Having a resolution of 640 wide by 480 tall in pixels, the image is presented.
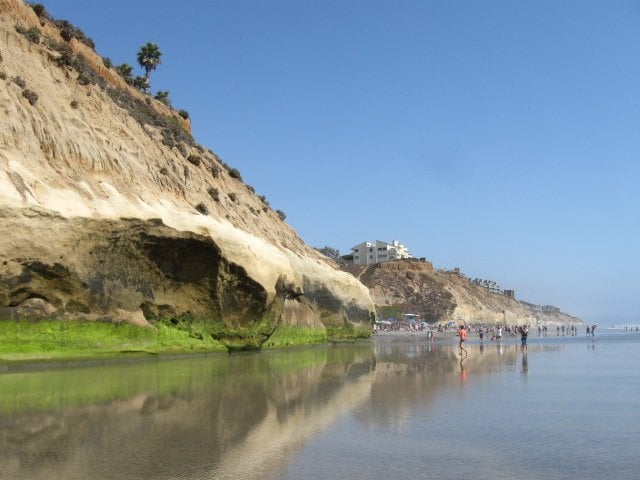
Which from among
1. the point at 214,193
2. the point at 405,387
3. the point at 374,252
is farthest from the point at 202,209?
the point at 374,252

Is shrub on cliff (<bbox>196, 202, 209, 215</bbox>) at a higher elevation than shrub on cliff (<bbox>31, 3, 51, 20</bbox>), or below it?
below

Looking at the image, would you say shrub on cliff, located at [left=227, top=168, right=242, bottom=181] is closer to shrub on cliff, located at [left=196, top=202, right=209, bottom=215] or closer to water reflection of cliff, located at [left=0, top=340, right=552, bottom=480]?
shrub on cliff, located at [left=196, top=202, right=209, bottom=215]

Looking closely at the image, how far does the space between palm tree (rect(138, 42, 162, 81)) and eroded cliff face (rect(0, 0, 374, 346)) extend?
82.4ft

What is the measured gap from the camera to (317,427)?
9.36m

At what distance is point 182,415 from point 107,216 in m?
14.2

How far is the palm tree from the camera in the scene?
63.1 m

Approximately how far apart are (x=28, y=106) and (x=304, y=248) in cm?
2483

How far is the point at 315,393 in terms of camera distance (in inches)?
534

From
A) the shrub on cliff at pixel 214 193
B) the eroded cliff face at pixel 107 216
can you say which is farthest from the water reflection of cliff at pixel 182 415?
the shrub on cliff at pixel 214 193

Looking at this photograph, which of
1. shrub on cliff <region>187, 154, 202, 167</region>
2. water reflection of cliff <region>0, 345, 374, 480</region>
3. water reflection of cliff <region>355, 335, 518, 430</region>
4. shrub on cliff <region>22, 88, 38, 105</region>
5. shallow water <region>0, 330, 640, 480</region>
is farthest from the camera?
shrub on cliff <region>187, 154, 202, 167</region>

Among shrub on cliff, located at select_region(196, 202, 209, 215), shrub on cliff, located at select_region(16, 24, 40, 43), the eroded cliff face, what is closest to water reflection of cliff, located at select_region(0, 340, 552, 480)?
the eroded cliff face

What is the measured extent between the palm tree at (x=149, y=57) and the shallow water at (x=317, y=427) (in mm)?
52861

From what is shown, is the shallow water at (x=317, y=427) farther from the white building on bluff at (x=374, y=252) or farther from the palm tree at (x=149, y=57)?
the white building on bluff at (x=374, y=252)

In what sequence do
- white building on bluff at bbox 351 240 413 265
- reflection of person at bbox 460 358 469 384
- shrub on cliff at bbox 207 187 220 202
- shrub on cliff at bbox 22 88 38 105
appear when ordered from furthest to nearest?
white building on bluff at bbox 351 240 413 265
shrub on cliff at bbox 207 187 220 202
shrub on cliff at bbox 22 88 38 105
reflection of person at bbox 460 358 469 384
